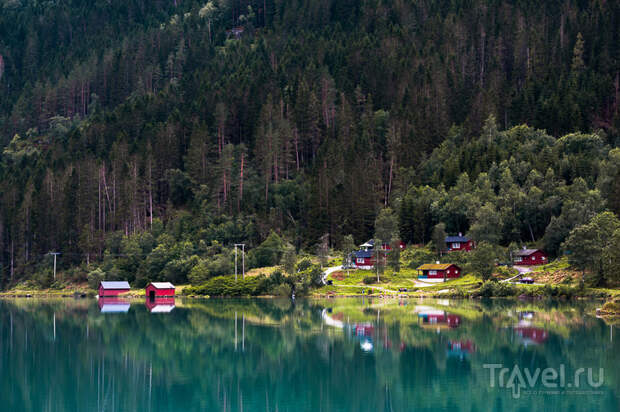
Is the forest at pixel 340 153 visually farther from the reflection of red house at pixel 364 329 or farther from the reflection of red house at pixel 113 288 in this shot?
the reflection of red house at pixel 364 329

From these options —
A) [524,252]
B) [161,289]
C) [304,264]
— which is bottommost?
[161,289]

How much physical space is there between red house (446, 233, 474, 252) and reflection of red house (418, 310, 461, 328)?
131 feet

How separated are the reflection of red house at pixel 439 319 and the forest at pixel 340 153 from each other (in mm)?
37037

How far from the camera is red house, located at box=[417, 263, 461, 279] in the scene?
107m

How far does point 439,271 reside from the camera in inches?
4237

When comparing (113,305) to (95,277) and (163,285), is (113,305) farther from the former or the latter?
(95,277)

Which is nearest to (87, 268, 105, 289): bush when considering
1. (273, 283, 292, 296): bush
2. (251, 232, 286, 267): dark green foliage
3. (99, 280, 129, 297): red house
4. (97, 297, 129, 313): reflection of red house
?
(99, 280, 129, 297): red house

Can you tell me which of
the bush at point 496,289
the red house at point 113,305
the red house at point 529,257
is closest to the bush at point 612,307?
the bush at point 496,289

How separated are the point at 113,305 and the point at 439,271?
46.2 meters

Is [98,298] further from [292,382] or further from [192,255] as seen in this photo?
[292,382]

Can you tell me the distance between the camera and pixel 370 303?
9219 centimetres

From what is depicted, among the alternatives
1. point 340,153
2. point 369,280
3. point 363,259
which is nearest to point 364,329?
point 369,280

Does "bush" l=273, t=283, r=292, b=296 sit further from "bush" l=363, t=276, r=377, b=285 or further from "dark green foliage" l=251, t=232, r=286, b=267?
"dark green foliage" l=251, t=232, r=286, b=267

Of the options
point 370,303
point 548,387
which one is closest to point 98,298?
point 370,303
